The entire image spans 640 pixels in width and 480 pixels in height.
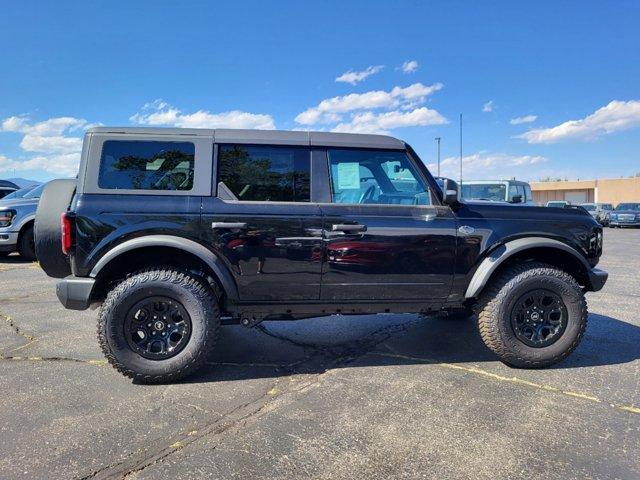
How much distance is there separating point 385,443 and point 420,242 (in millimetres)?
1586

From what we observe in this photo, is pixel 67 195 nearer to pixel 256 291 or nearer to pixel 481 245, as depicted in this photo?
pixel 256 291

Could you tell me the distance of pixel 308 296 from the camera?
348cm

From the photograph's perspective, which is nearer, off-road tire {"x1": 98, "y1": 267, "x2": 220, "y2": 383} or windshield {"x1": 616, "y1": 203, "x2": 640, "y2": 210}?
off-road tire {"x1": 98, "y1": 267, "x2": 220, "y2": 383}

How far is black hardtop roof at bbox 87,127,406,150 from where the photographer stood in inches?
134

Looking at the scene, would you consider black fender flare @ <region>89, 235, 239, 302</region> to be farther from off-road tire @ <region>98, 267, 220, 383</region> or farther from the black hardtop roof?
the black hardtop roof

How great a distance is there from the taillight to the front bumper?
24.6 ft

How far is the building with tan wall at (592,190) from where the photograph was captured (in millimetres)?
49344

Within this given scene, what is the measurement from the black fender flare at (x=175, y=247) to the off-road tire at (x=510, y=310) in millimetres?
2170

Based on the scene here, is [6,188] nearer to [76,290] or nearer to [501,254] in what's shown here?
[76,290]

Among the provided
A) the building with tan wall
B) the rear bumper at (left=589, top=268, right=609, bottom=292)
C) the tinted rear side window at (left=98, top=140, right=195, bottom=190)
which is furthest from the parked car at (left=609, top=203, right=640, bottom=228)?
the tinted rear side window at (left=98, top=140, right=195, bottom=190)

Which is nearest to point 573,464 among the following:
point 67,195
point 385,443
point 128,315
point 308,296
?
point 385,443

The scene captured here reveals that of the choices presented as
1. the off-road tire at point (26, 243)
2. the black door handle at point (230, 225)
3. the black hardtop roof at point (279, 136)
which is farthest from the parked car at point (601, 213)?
the black door handle at point (230, 225)

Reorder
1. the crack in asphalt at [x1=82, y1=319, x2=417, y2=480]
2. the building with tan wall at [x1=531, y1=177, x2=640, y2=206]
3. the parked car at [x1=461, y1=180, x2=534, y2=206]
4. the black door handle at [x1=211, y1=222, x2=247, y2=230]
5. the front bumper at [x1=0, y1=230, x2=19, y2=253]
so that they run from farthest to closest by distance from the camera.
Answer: the building with tan wall at [x1=531, y1=177, x2=640, y2=206]
the parked car at [x1=461, y1=180, x2=534, y2=206]
the front bumper at [x1=0, y1=230, x2=19, y2=253]
the black door handle at [x1=211, y1=222, x2=247, y2=230]
the crack in asphalt at [x1=82, y1=319, x2=417, y2=480]

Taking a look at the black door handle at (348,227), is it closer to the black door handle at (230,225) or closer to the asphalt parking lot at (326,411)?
the black door handle at (230,225)
